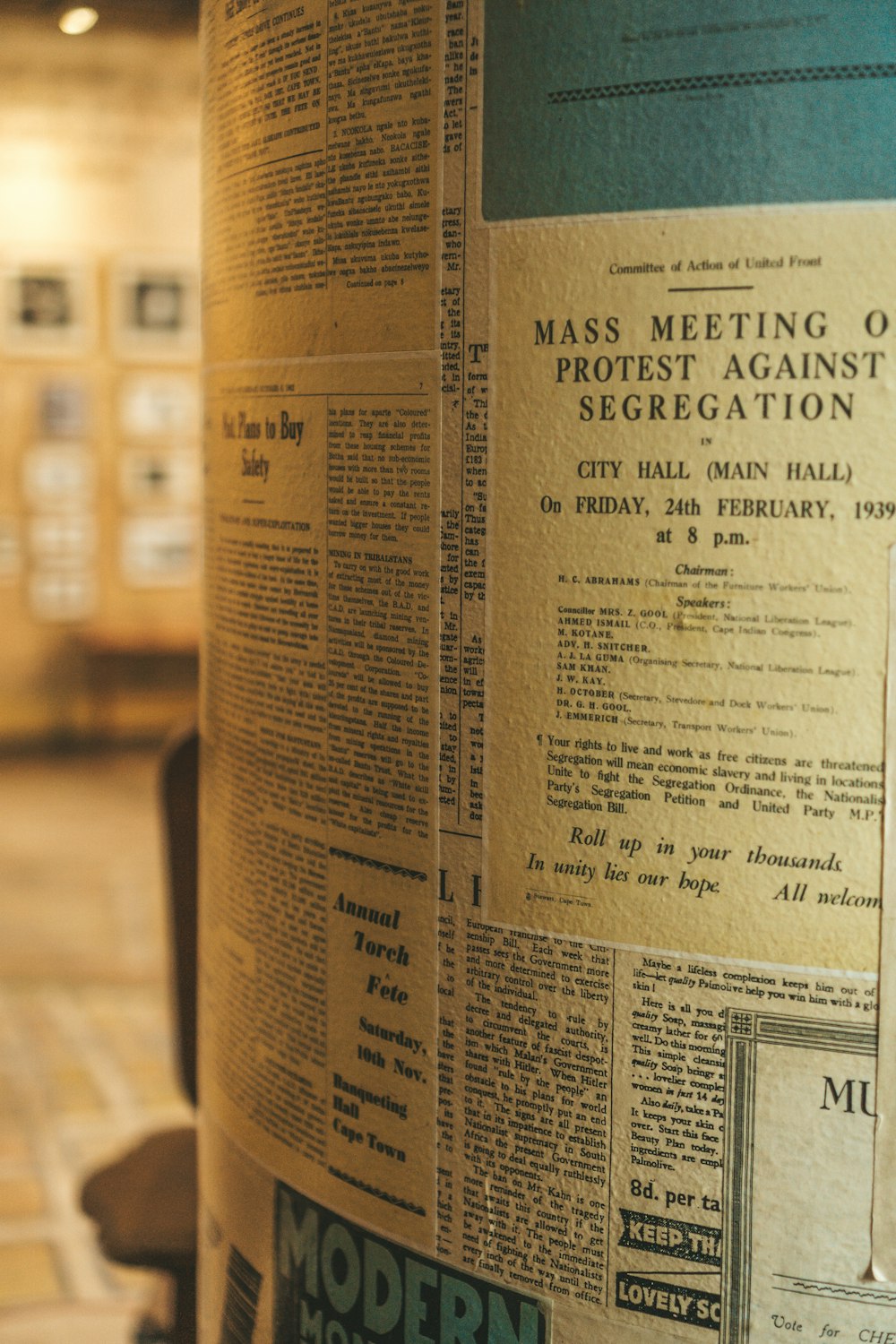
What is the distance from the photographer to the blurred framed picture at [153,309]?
7.32m

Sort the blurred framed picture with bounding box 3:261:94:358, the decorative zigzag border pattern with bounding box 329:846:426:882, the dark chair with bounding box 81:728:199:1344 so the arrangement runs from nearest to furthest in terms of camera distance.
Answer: the decorative zigzag border pattern with bounding box 329:846:426:882, the dark chair with bounding box 81:728:199:1344, the blurred framed picture with bounding box 3:261:94:358

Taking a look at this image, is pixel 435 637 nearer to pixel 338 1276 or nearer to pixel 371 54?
pixel 371 54

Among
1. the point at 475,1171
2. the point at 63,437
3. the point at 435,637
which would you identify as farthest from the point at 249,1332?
the point at 63,437

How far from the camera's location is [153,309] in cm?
737

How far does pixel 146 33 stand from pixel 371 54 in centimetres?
659

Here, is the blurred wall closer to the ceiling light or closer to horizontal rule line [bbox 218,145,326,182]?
the ceiling light

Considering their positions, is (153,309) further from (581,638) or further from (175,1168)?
(581,638)

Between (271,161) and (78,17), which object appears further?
(78,17)

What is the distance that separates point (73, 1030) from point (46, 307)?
14.0ft

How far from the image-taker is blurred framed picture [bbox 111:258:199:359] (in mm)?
7316

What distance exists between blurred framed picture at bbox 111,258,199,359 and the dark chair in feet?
17.8

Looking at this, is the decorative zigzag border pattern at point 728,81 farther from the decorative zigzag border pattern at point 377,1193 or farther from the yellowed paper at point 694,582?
the decorative zigzag border pattern at point 377,1193

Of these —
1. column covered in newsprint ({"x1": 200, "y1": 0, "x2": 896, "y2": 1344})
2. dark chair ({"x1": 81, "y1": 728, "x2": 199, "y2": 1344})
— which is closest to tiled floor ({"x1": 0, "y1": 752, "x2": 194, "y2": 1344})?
dark chair ({"x1": 81, "y1": 728, "x2": 199, "y2": 1344})

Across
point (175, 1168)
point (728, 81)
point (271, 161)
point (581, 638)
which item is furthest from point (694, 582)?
point (175, 1168)
